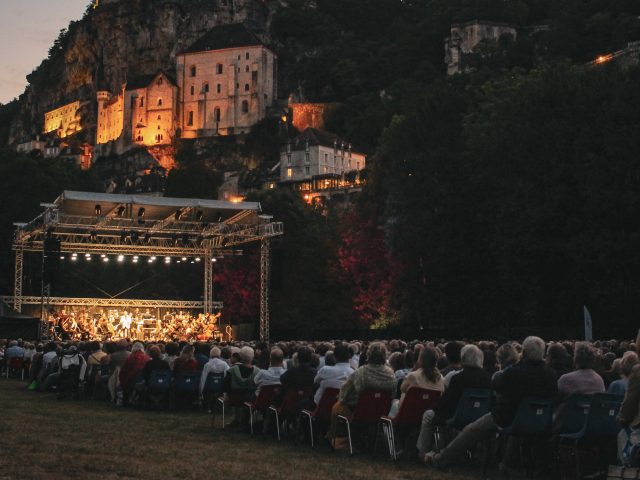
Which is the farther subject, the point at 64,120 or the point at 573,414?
the point at 64,120

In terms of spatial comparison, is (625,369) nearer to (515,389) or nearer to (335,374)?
(515,389)

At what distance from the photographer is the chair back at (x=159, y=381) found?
1524 cm

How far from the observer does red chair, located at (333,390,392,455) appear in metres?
10.2

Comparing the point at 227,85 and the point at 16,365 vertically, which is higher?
the point at 227,85

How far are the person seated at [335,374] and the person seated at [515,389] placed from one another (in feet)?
7.69

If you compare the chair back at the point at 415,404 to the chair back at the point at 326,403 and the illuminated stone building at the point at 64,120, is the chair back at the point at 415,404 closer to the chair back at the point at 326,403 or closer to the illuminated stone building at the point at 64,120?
the chair back at the point at 326,403

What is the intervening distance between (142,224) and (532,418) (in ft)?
87.2

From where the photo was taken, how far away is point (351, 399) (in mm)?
10461

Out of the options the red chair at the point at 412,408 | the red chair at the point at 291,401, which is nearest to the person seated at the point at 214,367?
the red chair at the point at 291,401

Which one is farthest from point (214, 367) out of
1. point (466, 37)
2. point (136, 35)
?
point (136, 35)

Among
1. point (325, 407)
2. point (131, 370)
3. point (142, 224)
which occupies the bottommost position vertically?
point (325, 407)

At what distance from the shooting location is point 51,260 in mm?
29891

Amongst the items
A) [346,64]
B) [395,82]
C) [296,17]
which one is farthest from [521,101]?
[296,17]

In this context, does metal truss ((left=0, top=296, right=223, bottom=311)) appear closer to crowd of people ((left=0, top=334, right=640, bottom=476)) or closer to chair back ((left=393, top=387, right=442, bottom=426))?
crowd of people ((left=0, top=334, right=640, bottom=476))
